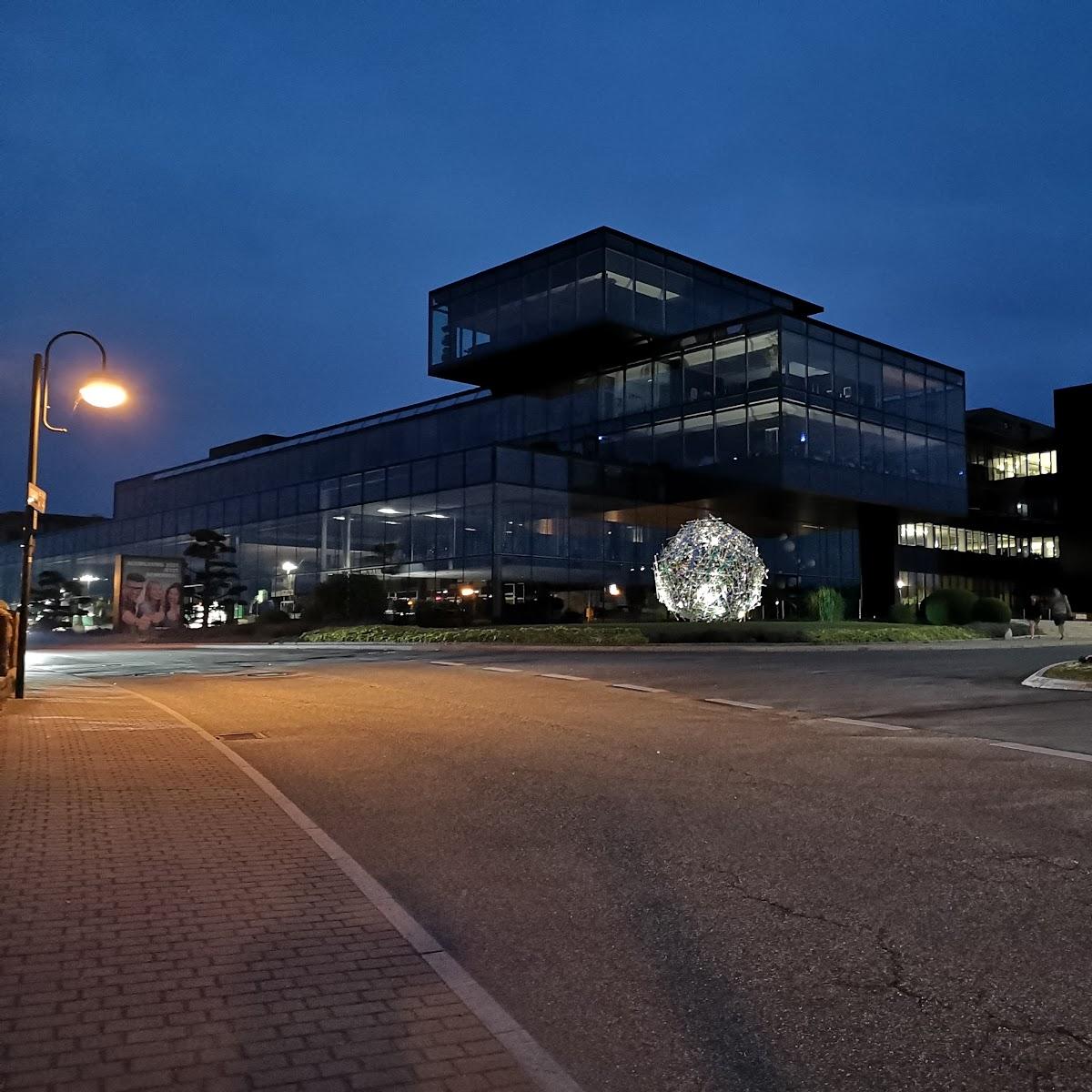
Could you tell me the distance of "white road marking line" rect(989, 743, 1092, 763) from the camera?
10203 millimetres

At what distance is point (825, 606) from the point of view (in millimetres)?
40344

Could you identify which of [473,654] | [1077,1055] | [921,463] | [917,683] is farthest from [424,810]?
[921,463]

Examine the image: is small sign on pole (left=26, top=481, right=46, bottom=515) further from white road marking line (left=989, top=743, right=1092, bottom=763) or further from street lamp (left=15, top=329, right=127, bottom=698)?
white road marking line (left=989, top=743, right=1092, bottom=763)

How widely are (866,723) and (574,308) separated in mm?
36041

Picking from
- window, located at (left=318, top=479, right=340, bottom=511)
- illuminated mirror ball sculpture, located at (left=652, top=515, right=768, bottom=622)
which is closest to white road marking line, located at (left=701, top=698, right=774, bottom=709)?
illuminated mirror ball sculpture, located at (left=652, top=515, right=768, bottom=622)

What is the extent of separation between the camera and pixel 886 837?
7.30m

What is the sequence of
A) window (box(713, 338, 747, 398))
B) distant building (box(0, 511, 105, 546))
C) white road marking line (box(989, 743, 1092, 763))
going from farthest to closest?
distant building (box(0, 511, 105, 546)) → window (box(713, 338, 747, 398)) → white road marking line (box(989, 743, 1092, 763))

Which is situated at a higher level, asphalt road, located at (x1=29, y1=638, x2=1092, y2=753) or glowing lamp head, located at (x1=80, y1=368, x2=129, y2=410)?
glowing lamp head, located at (x1=80, y1=368, x2=129, y2=410)

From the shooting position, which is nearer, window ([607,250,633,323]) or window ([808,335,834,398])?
window ([808,335,834,398])

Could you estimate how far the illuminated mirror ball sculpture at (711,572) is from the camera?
1286 inches

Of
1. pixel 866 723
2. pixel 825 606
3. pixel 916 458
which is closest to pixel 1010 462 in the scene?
pixel 916 458

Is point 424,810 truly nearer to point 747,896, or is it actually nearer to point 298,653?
point 747,896

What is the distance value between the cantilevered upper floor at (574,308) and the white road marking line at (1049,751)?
3526 centimetres

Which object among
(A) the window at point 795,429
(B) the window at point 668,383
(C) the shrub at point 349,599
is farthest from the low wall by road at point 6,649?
(B) the window at point 668,383
